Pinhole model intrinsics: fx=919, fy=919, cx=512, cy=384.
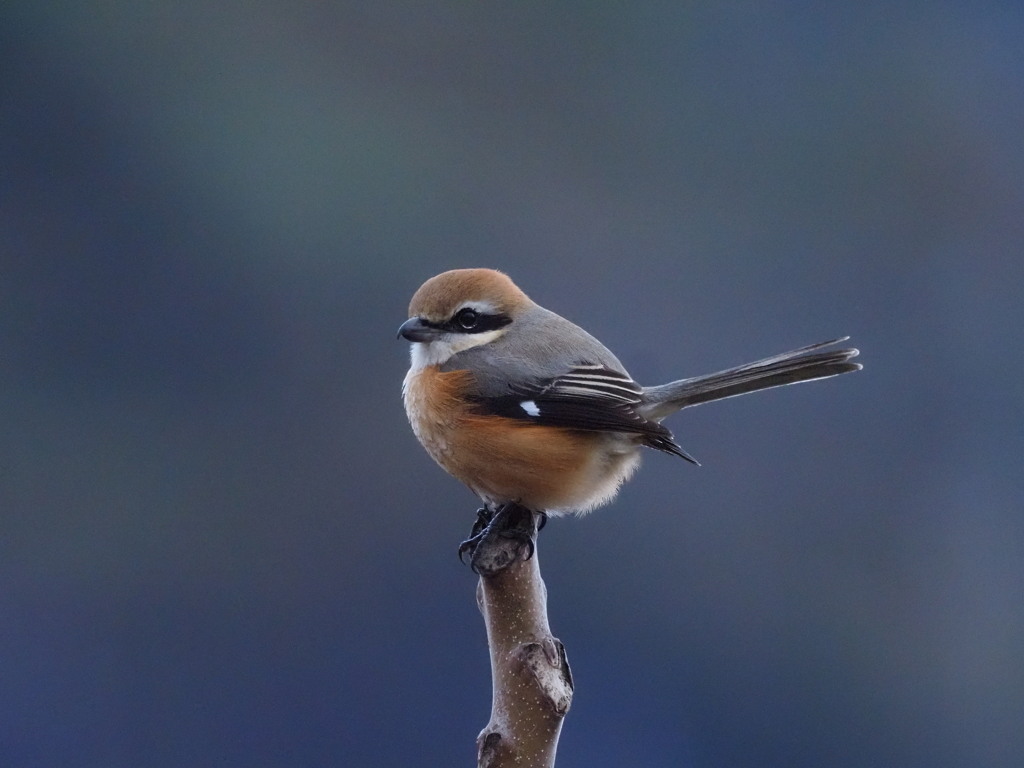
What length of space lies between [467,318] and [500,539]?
0.39 m

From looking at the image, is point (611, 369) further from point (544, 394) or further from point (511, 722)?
point (511, 722)

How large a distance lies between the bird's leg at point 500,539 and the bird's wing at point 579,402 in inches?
4.8

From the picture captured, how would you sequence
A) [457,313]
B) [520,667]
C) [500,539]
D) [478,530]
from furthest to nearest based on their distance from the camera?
[457,313], [478,530], [500,539], [520,667]

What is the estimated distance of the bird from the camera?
1.16 m

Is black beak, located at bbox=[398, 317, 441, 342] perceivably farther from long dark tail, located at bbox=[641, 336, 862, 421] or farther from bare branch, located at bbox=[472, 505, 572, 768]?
bare branch, located at bbox=[472, 505, 572, 768]

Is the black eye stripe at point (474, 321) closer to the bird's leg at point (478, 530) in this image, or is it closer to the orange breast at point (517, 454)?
the orange breast at point (517, 454)

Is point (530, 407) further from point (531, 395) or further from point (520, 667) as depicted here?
point (520, 667)

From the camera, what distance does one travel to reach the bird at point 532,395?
1156 millimetres

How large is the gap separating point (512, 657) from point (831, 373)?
0.61 metres

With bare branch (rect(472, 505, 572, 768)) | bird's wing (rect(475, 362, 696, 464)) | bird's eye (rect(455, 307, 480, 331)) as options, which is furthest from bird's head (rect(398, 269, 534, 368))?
bare branch (rect(472, 505, 572, 768))

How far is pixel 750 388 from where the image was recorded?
1.19m

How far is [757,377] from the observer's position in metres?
1.18

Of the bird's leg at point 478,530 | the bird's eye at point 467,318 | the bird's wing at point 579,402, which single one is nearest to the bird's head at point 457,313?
the bird's eye at point 467,318

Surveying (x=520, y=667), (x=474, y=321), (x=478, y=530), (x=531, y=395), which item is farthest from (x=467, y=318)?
(x=520, y=667)
